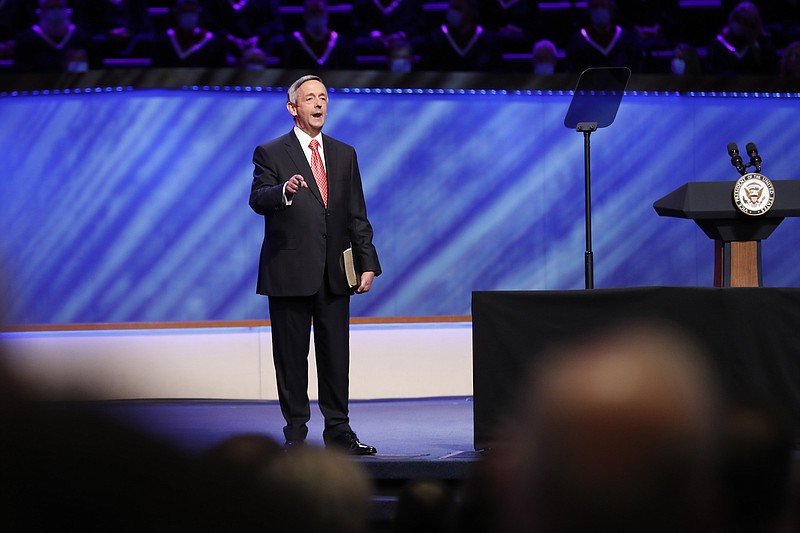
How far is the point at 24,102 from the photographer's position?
211 inches

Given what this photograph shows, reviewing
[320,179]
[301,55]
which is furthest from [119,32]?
[320,179]

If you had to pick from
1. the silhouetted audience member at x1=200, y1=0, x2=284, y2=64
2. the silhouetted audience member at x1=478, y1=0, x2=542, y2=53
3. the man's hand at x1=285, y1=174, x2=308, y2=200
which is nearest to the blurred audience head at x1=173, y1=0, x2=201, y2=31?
the silhouetted audience member at x1=200, y1=0, x2=284, y2=64

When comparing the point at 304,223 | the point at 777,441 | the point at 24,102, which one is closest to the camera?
the point at 777,441

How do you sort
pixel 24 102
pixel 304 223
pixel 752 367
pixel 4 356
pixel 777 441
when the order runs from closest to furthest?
pixel 4 356 < pixel 777 441 < pixel 752 367 < pixel 304 223 < pixel 24 102

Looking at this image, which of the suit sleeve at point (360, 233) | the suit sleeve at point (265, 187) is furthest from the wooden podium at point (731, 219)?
the suit sleeve at point (265, 187)

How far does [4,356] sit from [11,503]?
5 cm

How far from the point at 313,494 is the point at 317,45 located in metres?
6.43

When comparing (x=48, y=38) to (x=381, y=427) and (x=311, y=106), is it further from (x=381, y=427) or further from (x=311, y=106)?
(x=381, y=427)

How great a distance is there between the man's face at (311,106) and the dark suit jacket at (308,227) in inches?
2.5

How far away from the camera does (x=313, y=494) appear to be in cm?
33

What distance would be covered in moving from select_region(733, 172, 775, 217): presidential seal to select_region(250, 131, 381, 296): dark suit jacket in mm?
1349

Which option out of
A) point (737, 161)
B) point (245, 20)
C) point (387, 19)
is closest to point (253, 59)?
point (245, 20)

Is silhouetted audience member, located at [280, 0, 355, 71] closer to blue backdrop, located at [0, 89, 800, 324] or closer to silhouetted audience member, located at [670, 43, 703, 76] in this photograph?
blue backdrop, located at [0, 89, 800, 324]

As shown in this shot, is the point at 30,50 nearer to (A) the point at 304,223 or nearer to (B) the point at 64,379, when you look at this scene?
(A) the point at 304,223
